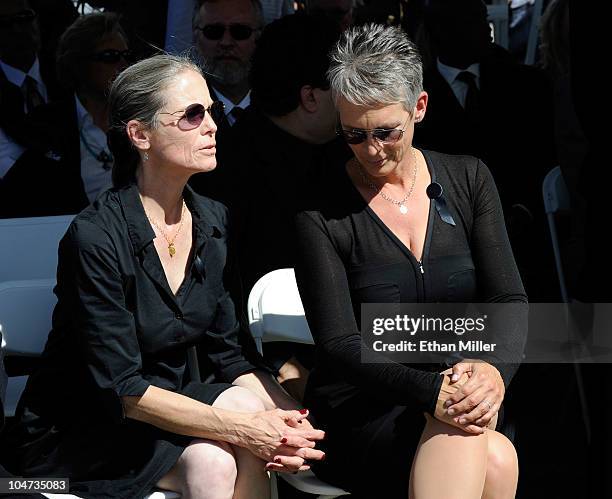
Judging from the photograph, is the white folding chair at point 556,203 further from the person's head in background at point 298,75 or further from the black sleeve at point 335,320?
the black sleeve at point 335,320

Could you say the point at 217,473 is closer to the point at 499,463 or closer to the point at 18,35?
the point at 499,463

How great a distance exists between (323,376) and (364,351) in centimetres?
22

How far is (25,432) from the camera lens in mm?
3158

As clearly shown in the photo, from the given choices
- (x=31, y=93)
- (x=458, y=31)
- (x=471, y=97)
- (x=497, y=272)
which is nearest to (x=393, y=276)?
(x=497, y=272)

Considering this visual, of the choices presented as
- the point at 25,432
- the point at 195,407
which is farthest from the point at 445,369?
the point at 25,432

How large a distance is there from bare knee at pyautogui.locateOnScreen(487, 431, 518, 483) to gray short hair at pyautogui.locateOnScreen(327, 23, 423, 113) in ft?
3.06

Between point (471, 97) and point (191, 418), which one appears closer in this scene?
point (191, 418)

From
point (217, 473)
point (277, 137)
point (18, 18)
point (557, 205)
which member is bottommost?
point (217, 473)

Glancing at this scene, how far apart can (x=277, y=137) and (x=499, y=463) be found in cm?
156

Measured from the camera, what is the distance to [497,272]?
127 inches

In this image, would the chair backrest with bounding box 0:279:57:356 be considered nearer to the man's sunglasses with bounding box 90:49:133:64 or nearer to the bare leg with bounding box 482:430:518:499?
the bare leg with bounding box 482:430:518:499

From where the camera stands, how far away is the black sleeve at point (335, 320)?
302 cm

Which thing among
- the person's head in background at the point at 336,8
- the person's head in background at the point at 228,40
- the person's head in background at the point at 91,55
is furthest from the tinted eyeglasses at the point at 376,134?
the person's head in background at the point at 336,8

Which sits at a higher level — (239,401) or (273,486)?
(239,401)
